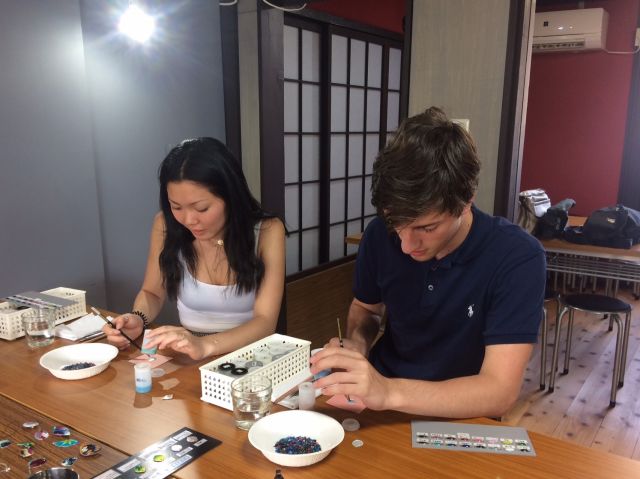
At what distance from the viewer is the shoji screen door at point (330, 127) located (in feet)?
13.7

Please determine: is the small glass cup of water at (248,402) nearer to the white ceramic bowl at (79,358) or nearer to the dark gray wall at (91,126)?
the white ceramic bowl at (79,358)

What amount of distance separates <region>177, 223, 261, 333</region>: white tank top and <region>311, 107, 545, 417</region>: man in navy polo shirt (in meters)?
0.45

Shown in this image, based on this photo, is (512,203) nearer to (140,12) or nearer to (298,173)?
(298,173)

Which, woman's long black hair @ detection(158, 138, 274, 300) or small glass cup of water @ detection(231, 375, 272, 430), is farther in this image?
woman's long black hair @ detection(158, 138, 274, 300)

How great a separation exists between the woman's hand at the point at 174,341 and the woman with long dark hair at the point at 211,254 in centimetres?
15

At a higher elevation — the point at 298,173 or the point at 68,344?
the point at 298,173

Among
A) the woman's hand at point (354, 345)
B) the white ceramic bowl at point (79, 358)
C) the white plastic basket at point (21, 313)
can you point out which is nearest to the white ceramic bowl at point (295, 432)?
the woman's hand at point (354, 345)

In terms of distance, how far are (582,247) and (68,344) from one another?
9.46 ft

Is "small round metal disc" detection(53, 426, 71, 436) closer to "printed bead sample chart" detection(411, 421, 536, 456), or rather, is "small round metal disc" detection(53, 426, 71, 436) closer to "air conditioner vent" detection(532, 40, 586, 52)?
"printed bead sample chart" detection(411, 421, 536, 456)

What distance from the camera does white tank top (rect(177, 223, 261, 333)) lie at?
1.84m

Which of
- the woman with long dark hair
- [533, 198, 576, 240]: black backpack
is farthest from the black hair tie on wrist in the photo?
[533, 198, 576, 240]: black backpack

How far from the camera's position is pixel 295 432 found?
1.11 m

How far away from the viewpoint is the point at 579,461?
103 cm

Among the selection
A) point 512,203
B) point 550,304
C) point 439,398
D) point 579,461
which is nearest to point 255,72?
point 512,203
